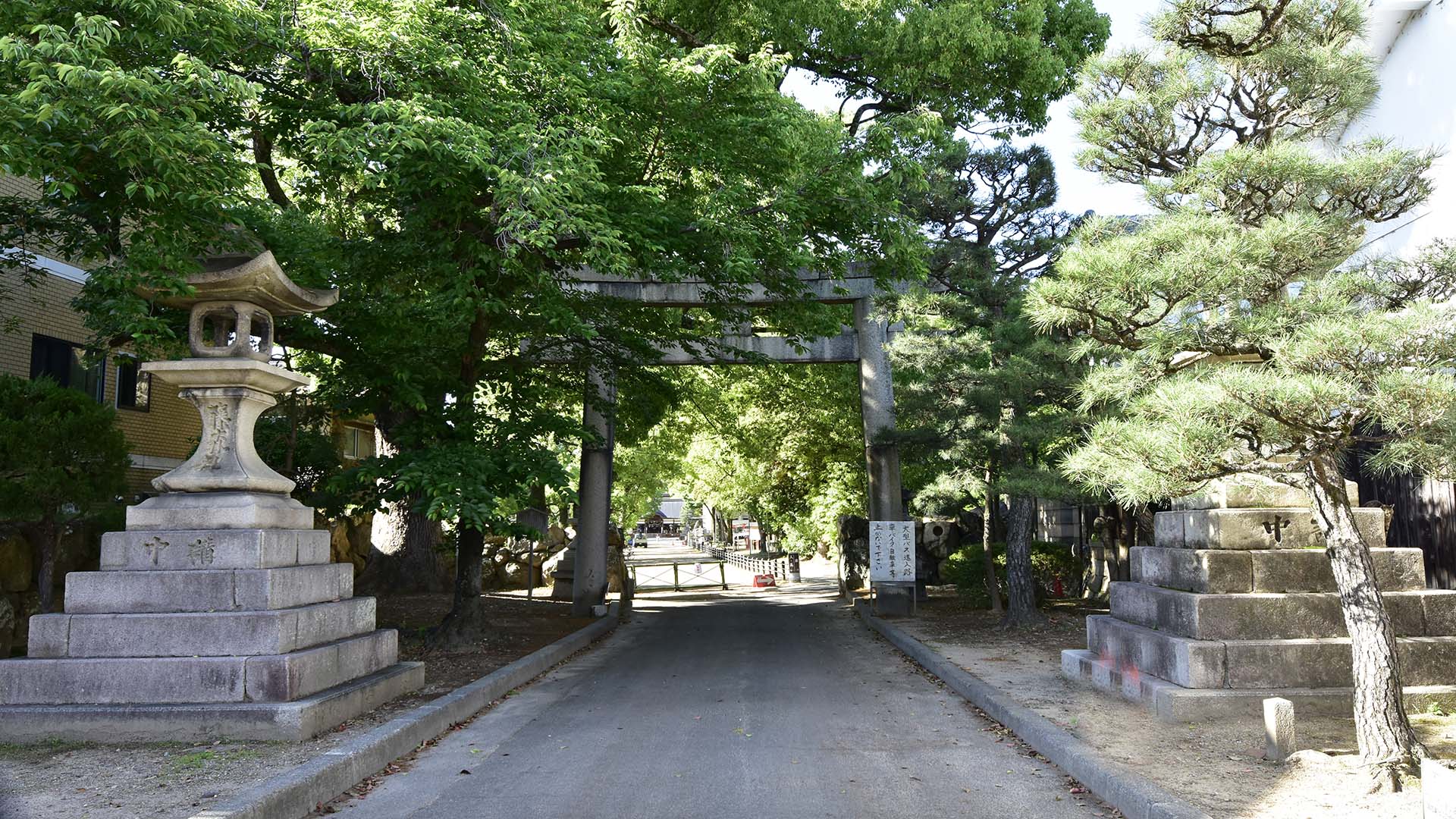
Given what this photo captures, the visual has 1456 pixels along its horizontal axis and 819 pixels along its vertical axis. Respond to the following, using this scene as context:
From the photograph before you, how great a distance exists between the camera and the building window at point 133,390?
1571 cm

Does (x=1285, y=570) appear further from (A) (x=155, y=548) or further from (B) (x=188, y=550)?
(A) (x=155, y=548)

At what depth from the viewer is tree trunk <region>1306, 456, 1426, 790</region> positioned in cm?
545

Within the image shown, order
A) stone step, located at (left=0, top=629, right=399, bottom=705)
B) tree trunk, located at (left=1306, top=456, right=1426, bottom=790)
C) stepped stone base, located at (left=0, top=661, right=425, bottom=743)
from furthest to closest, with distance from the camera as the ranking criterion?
stone step, located at (left=0, top=629, right=399, bottom=705) < stepped stone base, located at (left=0, top=661, right=425, bottom=743) < tree trunk, located at (left=1306, top=456, right=1426, bottom=790)

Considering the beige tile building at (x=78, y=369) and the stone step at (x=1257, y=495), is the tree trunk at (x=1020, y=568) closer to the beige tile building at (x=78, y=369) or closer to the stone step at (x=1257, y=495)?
the stone step at (x=1257, y=495)

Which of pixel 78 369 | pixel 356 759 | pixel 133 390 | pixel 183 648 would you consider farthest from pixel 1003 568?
pixel 78 369

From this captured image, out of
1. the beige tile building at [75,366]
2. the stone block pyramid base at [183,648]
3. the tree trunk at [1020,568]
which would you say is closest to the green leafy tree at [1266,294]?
the stone block pyramid base at [183,648]

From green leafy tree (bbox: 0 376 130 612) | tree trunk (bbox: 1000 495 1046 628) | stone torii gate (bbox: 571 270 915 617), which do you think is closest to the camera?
green leafy tree (bbox: 0 376 130 612)

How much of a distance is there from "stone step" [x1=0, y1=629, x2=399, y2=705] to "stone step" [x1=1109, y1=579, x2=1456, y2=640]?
7109 mm

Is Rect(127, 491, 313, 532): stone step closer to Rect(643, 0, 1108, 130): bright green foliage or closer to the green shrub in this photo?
Rect(643, 0, 1108, 130): bright green foliage

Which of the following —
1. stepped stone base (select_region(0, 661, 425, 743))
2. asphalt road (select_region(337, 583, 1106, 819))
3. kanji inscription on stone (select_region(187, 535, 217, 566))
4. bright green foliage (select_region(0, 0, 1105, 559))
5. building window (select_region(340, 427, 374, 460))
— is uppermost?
bright green foliage (select_region(0, 0, 1105, 559))

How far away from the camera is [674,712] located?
29.4 feet

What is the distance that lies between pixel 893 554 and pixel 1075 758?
11438mm

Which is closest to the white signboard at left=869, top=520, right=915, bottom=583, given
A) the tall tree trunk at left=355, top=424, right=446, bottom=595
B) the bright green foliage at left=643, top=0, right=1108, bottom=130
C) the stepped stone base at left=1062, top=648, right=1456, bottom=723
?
the bright green foliage at left=643, top=0, right=1108, bottom=130

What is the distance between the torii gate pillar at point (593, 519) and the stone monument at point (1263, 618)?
12.0 meters
